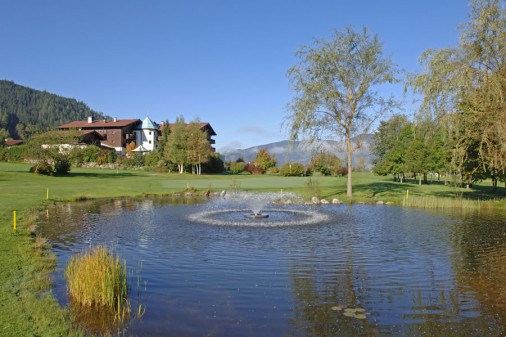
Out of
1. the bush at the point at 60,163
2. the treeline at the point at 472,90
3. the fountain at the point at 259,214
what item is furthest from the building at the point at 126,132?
the treeline at the point at 472,90

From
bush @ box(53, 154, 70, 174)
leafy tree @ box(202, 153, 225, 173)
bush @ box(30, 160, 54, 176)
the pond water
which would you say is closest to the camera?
the pond water

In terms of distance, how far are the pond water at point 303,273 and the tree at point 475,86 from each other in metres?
5.45

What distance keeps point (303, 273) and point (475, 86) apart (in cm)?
2126

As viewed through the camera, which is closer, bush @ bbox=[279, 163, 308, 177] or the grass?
the grass

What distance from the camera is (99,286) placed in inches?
406

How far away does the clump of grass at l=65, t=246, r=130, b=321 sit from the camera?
10.2 metres

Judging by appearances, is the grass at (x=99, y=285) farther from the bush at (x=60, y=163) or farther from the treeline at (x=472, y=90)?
the bush at (x=60, y=163)

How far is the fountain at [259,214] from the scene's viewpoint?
24.1 meters

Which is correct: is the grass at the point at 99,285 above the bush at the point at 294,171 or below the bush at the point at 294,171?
below

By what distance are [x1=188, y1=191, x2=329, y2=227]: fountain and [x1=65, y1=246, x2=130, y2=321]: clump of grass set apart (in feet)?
40.7

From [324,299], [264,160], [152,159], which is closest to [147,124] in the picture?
[152,159]

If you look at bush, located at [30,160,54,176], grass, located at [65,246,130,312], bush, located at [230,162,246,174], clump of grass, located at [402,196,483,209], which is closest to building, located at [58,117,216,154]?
bush, located at [230,162,246,174]

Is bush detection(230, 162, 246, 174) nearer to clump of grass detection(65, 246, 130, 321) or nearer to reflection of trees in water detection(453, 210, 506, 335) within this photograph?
reflection of trees in water detection(453, 210, 506, 335)

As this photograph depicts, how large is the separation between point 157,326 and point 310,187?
33.2 m
